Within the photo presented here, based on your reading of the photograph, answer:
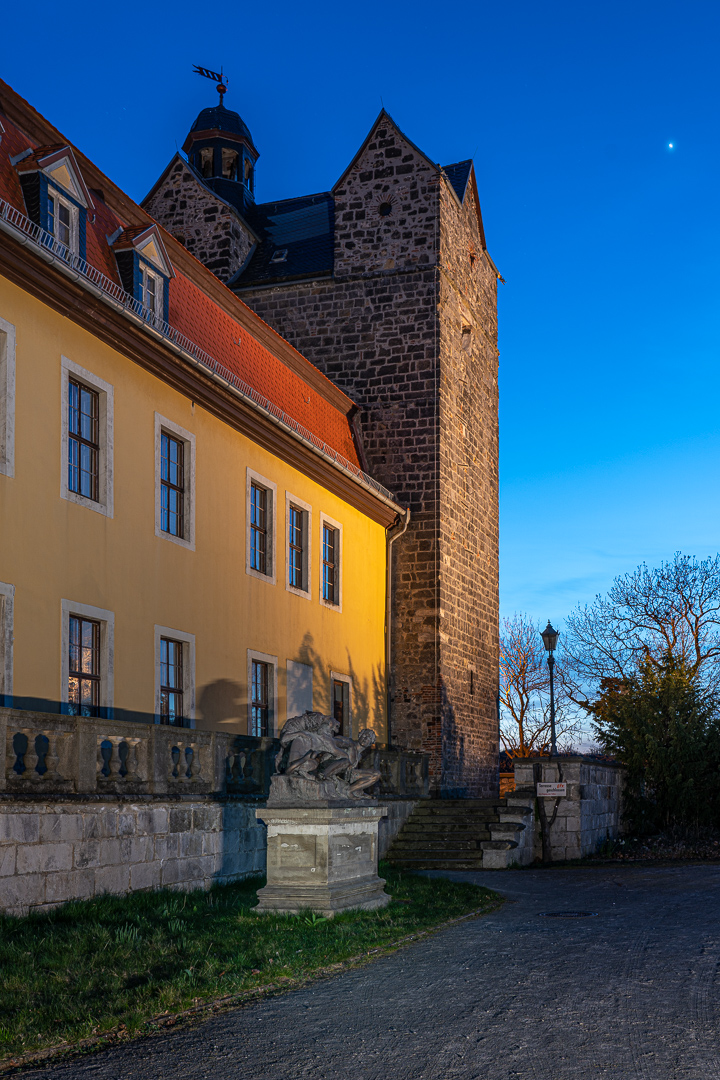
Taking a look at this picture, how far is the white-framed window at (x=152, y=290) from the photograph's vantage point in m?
17.3

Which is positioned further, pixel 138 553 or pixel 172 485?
pixel 172 485

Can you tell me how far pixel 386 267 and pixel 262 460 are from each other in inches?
366

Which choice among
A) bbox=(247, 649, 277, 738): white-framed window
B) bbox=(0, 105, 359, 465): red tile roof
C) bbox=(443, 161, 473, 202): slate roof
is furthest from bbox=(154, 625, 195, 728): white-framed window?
bbox=(443, 161, 473, 202): slate roof

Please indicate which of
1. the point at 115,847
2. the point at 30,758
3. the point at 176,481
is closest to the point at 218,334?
the point at 176,481

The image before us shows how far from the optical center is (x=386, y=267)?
90.0 feet

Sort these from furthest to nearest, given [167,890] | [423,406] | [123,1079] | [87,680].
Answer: [423,406], [87,680], [167,890], [123,1079]

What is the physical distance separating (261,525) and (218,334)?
3409 millimetres

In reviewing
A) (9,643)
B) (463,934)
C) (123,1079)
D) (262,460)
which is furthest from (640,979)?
(262,460)

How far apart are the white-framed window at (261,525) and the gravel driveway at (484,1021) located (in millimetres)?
10523

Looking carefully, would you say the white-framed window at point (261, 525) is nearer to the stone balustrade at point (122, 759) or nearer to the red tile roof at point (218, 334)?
the red tile roof at point (218, 334)

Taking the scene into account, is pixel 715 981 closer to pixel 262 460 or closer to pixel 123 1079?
pixel 123 1079

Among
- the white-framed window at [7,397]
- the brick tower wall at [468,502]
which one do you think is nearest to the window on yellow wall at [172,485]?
the white-framed window at [7,397]

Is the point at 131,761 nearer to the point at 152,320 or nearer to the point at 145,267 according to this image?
the point at 152,320

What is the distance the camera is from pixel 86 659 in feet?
48.4
